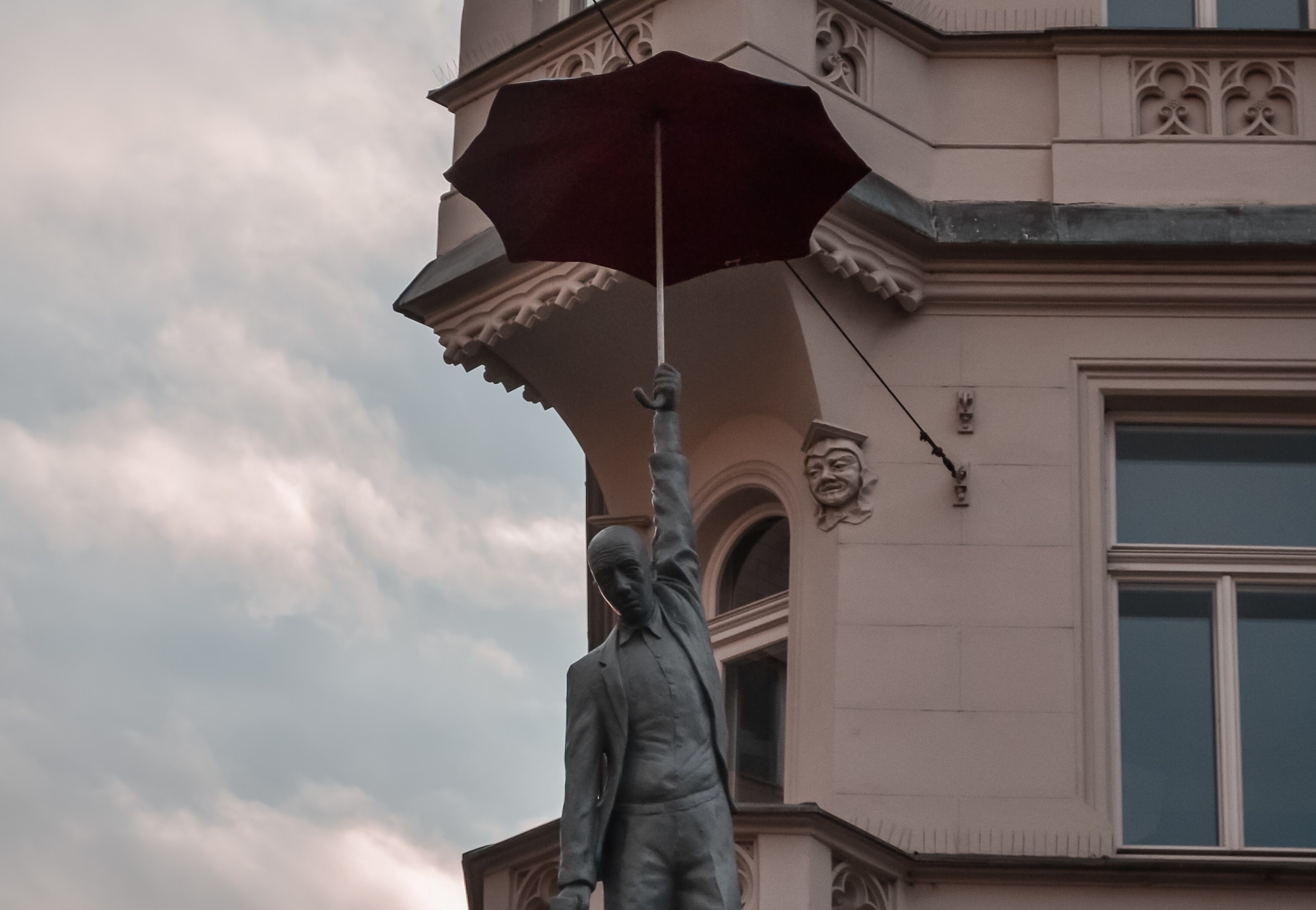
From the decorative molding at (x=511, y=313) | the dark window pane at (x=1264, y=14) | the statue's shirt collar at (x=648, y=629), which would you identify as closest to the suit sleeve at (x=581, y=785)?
the statue's shirt collar at (x=648, y=629)

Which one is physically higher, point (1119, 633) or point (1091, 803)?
point (1119, 633)

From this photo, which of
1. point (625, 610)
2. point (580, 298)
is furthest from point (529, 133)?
point (580, 298)

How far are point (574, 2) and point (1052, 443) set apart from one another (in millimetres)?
3951

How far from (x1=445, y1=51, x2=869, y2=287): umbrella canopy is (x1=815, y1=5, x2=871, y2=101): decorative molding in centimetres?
326

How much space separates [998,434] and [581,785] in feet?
16.0

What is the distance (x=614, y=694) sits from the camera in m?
9.80

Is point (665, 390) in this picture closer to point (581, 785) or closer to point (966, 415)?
point (581, 785)

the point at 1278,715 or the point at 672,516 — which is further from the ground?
the point at 1278,715

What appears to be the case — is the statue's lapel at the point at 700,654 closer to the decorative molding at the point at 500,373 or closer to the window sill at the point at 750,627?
the window sill at the point at 750,627

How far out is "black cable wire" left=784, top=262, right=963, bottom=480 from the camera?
13875 millimetres

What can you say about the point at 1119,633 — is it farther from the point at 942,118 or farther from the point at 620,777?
the point at 620,777

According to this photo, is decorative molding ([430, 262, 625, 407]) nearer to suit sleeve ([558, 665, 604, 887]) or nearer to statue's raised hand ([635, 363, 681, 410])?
statue's raised hand ([635, 363, 681, 410])

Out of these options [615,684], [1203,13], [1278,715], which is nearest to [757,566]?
[1278,715]

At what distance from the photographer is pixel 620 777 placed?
9.71 meters
